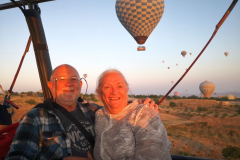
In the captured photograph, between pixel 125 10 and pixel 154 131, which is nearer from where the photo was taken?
pixel 154 131

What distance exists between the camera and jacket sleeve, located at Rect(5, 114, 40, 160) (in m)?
1.90

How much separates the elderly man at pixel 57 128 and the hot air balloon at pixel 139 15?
9.91 m

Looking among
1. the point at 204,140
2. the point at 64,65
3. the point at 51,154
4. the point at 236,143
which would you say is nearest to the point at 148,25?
the point at 204,140

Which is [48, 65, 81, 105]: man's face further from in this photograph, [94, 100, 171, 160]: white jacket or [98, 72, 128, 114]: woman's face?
[94, 100, 171, 160]: white jacket

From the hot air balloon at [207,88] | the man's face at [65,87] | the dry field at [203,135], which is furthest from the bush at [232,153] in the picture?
the hot air balloon at [207,88]

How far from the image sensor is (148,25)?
12.1 metres

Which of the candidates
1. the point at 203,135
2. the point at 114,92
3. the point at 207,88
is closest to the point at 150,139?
the point at 114,92

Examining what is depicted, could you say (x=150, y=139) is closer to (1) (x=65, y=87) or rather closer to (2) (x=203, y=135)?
(1) (x=65, y=87)

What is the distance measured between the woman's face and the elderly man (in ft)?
0.89

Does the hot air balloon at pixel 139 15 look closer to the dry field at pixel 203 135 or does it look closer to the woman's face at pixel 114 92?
the dry field at pixel 203 135

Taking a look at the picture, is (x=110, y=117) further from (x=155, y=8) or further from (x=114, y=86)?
(x=155, y=8)

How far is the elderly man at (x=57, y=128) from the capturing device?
199 centimetres

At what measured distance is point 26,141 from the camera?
6.50ft

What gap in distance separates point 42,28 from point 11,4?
564 millimetres
